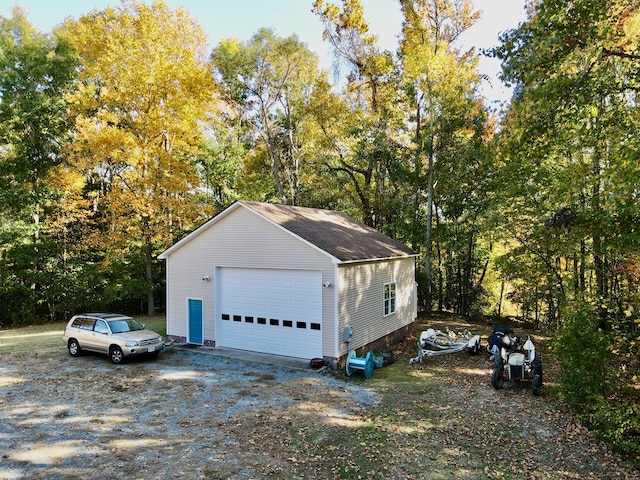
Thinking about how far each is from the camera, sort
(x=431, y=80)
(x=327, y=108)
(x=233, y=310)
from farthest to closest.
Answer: (x=327, y=108) < (x=431, y=80) < (x=233, y=310)

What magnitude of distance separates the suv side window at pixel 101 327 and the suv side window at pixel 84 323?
223 millimetres

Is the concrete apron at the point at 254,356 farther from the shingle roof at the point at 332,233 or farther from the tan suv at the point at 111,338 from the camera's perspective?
the shingle roof at the point at 332,233

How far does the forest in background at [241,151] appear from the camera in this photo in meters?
19.6

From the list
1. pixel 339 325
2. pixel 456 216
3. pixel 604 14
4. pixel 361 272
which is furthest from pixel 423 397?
pixel 456 216

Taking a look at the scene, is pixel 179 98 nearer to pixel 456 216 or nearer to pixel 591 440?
pixel 456 216

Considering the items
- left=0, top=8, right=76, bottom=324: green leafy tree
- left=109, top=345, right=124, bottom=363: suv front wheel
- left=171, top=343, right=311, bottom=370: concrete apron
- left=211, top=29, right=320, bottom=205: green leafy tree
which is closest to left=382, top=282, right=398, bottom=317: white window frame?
left=171, top=343, right=311, bottom=370: concrete apron

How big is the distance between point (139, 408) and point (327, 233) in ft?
26.6

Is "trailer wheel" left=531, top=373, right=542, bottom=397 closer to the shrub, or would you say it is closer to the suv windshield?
the shrub

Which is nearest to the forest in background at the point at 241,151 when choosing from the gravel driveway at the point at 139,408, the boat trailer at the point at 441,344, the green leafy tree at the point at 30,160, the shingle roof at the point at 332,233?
the green leafy tree at the point at 30,160

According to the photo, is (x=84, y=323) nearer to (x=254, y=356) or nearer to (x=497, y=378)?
(x=254, y=356)

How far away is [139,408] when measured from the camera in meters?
9.37

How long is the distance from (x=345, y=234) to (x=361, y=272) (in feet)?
8.29

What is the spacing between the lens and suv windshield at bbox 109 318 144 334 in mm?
13129

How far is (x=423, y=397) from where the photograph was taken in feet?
34.0
